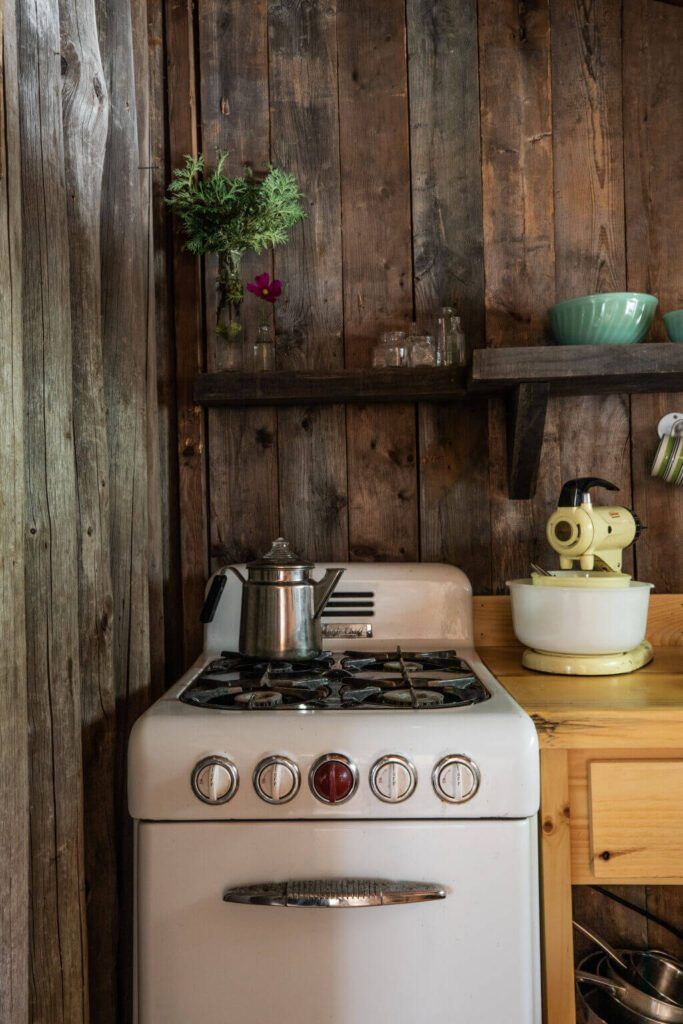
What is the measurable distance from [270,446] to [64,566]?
2.20ft

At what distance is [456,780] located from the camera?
96cm

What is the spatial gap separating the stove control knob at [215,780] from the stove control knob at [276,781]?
0.03 meters

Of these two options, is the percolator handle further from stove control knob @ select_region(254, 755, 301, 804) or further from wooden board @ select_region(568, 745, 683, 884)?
stove control knob @ select_region(254, 755, 301, 804)

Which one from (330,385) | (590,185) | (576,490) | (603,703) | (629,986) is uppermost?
(590,185)

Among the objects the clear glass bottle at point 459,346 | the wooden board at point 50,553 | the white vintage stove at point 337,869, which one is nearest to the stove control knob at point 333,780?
the white vintage stove at point 337,869

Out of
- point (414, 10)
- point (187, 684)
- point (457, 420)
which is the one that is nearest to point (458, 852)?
point (187, 684)

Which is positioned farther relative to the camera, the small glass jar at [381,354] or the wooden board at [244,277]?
the wooden board at [244,277]

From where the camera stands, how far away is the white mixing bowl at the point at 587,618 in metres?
1.24

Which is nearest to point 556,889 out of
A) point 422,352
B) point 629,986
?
point 629,986

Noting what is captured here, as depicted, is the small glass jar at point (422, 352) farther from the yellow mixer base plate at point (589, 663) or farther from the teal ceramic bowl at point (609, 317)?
the yellow mixer base plate at point (589, 663)

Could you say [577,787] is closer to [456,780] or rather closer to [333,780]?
[456,780]

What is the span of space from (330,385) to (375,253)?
370mm

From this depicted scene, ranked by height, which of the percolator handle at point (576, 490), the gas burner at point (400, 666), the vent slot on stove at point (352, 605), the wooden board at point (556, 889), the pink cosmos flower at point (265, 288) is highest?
the pink cosmos flower at point (265, 288)

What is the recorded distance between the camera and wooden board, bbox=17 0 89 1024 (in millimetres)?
1012
